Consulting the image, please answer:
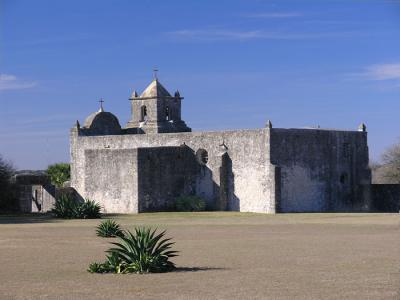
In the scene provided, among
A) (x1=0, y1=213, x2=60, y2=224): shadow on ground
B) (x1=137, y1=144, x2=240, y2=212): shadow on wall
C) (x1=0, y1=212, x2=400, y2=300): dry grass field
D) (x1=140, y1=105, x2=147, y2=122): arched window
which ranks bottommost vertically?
(x1=0, y1=212, x2=400, y2=300): dry grass field

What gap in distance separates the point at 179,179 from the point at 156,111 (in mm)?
10520

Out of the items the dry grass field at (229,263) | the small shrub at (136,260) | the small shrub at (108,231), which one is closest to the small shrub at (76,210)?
the dry grass field at (229,263)

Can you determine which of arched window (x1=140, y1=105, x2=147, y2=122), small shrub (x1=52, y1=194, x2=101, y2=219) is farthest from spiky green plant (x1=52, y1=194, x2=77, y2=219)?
arched window (x1=140, y1=105, x2=147, y2=122)

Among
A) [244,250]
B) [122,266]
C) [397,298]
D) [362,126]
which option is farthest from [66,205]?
[397,298]

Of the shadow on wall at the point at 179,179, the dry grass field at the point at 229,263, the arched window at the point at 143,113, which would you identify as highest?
the arched window at the point at 143,113

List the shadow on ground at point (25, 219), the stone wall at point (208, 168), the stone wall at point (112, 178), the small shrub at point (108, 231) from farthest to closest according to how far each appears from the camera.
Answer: the stone wall at point (112, 178) → the stone wall at point (208, 168) → the shadow on ground at point (25, 219) → the small shrub at point (108, 231)

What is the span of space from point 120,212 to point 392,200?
14064 millimetres

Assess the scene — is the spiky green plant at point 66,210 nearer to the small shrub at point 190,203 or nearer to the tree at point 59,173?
the small shrub at point 190,203

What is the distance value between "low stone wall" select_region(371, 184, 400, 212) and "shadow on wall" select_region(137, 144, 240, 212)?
7.61 meters

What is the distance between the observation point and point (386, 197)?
46906mm

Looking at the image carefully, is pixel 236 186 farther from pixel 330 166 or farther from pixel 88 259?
pixel 88 259

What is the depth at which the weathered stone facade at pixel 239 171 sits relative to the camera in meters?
43.7

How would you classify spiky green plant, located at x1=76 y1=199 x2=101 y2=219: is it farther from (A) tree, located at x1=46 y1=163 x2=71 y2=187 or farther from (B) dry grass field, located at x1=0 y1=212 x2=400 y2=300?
(A) tree, located at x1=46 y1=163 x2=71 y2=187

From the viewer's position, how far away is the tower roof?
56.4m
